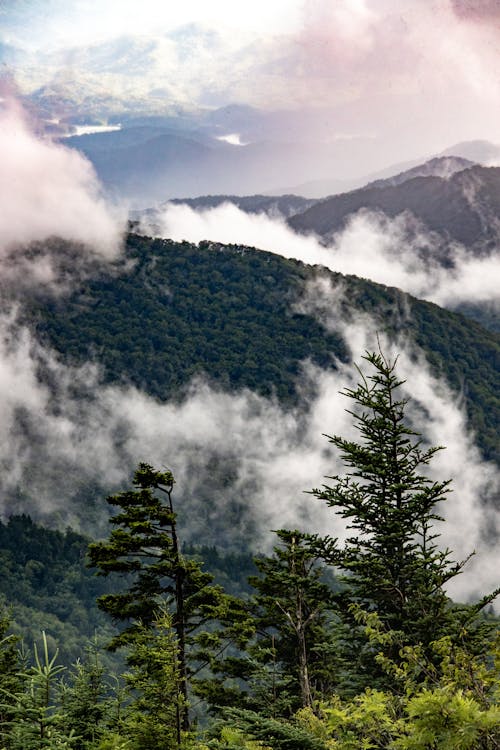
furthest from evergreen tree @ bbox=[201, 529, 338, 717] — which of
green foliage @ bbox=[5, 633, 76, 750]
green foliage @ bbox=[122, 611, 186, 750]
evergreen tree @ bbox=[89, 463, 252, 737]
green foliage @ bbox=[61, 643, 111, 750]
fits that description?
green foliage @ bbox=[5, 633, 76, 750]

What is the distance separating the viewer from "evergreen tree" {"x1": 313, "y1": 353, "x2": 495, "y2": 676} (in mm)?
20516

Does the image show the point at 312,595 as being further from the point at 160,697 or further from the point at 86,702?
the point at 160,697

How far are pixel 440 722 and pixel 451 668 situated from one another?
2.01 meters

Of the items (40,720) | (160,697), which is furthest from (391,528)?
(40,720)

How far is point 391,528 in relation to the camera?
842 inches

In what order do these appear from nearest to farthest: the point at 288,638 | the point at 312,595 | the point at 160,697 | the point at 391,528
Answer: the point at 160,697
the point at 391,528
the point at 312,595
the point at 288,638

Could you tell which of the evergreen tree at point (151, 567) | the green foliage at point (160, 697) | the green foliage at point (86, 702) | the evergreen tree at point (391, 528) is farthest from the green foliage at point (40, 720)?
the evergreen tree at point (391, 528)

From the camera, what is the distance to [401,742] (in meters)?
8.59

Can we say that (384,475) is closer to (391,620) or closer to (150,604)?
(391,620)

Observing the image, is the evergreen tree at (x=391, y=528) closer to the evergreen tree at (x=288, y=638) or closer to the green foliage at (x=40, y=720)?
the evergreen tree at (x=288, y=638)

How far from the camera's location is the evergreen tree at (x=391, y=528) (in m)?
20.5

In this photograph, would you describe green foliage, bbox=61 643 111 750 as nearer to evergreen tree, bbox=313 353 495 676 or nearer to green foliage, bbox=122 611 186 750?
green foliage, bbox=122 611 186 750

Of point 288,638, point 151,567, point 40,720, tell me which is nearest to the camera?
point 40,720

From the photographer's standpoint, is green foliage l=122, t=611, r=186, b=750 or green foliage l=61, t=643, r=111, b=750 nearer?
green foliage l=122, t=611, r=186, b=750
